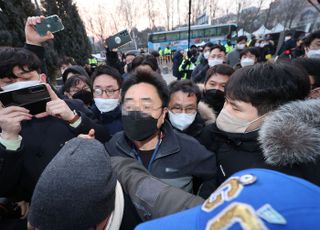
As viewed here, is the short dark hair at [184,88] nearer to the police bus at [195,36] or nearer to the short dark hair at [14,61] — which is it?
the short dark hair at [14,61]

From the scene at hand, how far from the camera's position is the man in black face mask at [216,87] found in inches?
108

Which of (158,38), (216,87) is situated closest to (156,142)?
(216,87)

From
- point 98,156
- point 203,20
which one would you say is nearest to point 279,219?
point 98,156

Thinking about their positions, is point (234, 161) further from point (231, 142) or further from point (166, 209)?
point (166, 209)

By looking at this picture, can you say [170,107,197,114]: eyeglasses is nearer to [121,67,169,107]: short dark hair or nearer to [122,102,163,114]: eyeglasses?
[121,67,169,107]: short dark hair

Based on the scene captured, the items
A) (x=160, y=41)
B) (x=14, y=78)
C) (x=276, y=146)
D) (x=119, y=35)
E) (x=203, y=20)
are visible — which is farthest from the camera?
(x=203, y=20)

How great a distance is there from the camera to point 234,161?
1.47m

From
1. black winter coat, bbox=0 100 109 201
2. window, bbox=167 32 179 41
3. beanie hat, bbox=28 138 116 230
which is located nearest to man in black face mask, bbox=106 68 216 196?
black winter coat, bbox=0 100 109 201

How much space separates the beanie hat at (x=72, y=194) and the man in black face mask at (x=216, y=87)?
2115 millimetres

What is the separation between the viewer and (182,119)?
7.23 ft

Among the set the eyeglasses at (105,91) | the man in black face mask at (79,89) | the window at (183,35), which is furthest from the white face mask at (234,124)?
the window at (183,35)

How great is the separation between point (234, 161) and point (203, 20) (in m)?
42.8

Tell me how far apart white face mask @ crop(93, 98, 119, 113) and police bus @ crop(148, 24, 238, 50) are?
22572 mm

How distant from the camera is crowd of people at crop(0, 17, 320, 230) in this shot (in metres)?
0.69
